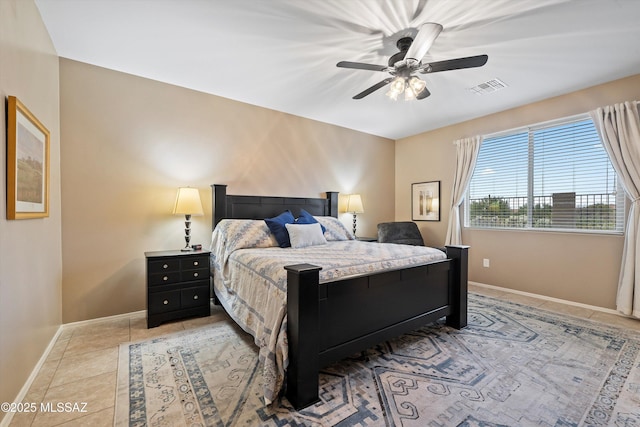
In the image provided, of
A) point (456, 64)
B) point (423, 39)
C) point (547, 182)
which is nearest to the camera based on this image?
point (423, 39)

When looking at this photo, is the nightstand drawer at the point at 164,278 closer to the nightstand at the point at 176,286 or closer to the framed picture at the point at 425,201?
the nightstand at the point at 176,286

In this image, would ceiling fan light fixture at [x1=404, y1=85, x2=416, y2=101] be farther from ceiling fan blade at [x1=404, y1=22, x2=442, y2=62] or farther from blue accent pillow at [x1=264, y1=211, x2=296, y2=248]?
blue accent pillow at [x1=264, y1=211, x2=296, y2=248]

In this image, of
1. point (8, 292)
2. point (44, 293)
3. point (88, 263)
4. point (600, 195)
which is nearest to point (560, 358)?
point (600, 195)

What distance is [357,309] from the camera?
1970mm

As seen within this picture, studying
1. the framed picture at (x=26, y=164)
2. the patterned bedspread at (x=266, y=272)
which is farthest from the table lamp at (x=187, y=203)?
the framed picture at (x=26, y=164)

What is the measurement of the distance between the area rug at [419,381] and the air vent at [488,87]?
2.73 meters

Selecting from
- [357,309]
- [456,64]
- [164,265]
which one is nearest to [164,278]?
[164,265]

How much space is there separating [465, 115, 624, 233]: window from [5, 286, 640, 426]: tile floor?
1181mm

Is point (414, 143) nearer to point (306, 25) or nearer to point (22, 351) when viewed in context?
point (306, 25)

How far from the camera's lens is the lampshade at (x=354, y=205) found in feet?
15.3

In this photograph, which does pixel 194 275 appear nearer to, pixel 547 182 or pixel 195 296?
pixel 195 296

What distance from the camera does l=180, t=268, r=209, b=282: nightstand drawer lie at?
2.92 meters

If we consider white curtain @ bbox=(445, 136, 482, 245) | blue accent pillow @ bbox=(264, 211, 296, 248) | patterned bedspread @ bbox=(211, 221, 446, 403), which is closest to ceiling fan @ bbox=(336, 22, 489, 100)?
patterned bedspread @ bbox=(211, 221, 446, 403)

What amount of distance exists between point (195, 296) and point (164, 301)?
30 cm
